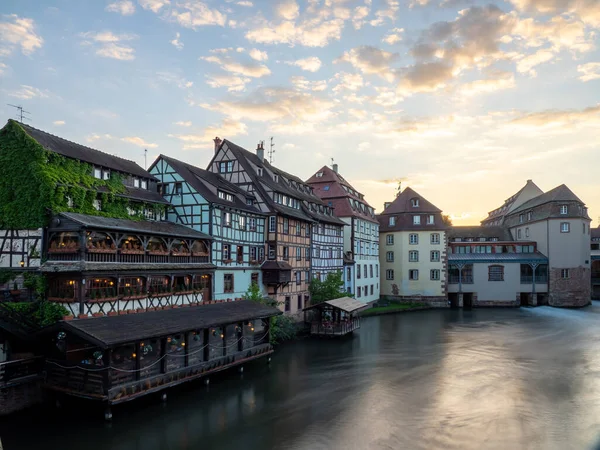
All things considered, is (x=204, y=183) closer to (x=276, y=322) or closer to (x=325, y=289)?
(x=276, y=322)

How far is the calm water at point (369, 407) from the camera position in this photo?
1568cm

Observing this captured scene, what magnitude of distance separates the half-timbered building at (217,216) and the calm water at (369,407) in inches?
237

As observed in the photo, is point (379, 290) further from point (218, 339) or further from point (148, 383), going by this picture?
point (148, 383)

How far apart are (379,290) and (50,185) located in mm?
42707

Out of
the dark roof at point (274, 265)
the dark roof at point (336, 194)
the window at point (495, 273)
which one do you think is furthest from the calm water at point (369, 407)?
the window at point (495, 273)

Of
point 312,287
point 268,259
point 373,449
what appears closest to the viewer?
point 373,449

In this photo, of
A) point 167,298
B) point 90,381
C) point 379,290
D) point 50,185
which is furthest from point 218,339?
point 379,290

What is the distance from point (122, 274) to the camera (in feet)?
70.2

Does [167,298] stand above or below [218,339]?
above

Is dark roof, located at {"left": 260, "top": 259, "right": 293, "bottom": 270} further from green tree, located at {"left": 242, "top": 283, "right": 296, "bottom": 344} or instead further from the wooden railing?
the wooden railing

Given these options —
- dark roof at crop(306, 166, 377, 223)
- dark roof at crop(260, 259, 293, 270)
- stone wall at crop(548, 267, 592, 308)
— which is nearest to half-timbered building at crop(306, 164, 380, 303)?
dark roof at crop(306, 166, 377, 223)

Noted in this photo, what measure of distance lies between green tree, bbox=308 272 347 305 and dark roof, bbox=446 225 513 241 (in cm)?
3032

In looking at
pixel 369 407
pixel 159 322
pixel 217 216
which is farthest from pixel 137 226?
pixel 369 407

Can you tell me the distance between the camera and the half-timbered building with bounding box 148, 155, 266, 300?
94.6 feet
